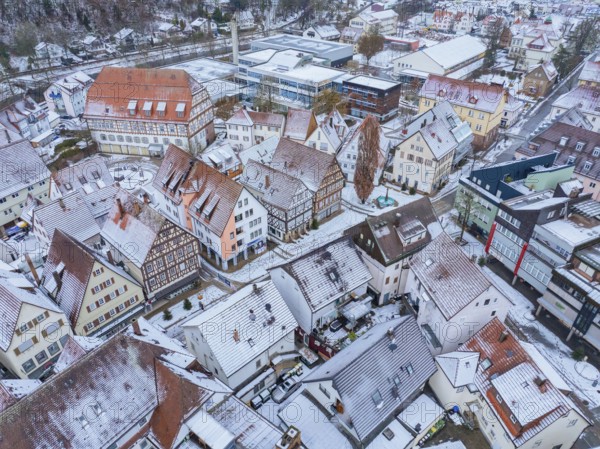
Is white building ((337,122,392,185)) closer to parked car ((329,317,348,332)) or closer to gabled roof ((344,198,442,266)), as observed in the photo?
gabled roof ((344,198,442,266))

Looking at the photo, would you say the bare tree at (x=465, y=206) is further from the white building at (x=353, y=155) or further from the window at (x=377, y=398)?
the window at (x=377, y=398)

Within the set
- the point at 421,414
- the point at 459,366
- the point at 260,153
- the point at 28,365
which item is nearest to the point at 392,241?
the point at 459,366

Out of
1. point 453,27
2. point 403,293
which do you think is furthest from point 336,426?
point 453,27

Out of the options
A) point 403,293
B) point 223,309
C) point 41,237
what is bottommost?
point 403,293

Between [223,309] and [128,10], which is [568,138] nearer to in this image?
[223,309]

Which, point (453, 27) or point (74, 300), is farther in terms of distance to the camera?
point (453, 27)

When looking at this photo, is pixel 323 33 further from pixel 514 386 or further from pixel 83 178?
pixel 514 386
